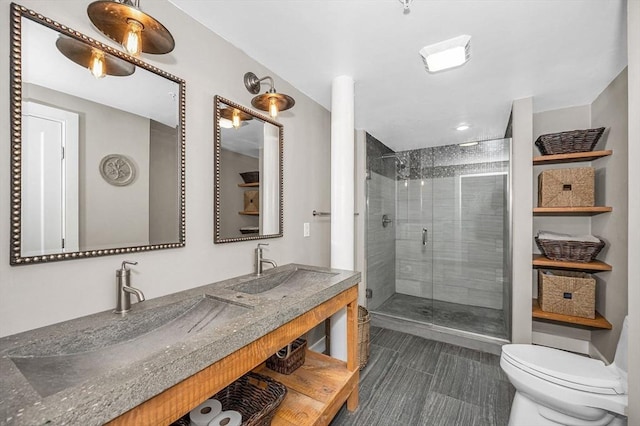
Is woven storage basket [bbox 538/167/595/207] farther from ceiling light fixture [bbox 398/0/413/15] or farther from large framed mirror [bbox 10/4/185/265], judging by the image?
large framed mirror [bbox 10/4/185/265]

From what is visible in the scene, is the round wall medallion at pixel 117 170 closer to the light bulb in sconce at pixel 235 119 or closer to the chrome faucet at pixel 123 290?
the chrome faucet at pixel 123 290

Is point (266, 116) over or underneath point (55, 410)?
over

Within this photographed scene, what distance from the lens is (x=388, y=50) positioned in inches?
63.0

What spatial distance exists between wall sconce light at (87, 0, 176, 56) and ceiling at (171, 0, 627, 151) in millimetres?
442

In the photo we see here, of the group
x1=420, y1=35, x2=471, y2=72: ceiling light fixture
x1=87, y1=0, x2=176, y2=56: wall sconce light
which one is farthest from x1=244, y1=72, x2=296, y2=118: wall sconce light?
x1=420, y1=35, x2=471, y2=72: ceiling light fixture

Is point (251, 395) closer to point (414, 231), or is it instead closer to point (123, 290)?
point (123, 290)

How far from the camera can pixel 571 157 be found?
2125mm

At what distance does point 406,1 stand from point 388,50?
14.8 inches

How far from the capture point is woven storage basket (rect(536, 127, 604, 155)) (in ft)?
6.77

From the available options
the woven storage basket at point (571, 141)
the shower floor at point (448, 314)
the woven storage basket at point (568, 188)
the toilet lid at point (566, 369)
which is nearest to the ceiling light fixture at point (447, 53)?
the woven storage basket at point (571, 141)

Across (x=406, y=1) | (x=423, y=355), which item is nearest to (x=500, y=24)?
(x=406, y=1)

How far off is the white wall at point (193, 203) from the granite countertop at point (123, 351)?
78 mm

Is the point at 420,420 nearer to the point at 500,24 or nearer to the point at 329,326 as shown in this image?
the point at 329,326

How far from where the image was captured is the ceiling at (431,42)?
129 cm
